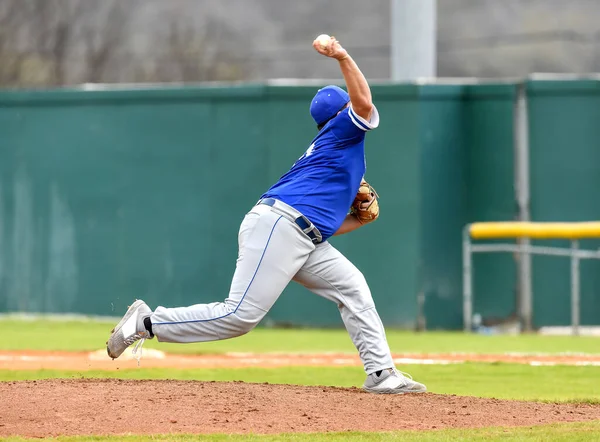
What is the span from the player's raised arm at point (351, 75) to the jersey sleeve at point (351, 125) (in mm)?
33

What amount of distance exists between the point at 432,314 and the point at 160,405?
7490 mm

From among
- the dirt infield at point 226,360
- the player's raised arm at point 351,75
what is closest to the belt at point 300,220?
the player's raised arm at point 351,75

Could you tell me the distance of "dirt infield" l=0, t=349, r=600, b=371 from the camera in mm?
11086

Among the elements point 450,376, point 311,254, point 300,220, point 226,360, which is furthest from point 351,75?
point 226,360

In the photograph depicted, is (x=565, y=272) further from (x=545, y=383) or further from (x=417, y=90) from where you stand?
(x=545, y=383)

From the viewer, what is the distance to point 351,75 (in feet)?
25.0

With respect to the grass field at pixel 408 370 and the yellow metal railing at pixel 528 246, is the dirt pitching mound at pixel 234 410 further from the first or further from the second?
the yellow metal railing at pixel 528 246

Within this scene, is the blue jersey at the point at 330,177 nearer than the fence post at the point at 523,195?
Yes

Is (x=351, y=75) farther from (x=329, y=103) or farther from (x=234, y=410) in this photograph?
(x=234, y=410)

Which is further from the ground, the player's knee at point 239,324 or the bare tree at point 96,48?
the bare tree at point 96,48

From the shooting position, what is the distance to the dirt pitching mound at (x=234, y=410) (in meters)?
7.12

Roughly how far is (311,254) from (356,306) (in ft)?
1.35

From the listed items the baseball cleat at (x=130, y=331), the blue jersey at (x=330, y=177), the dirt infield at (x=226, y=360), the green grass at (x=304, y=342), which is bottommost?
the green grass at (x=304, y=342)

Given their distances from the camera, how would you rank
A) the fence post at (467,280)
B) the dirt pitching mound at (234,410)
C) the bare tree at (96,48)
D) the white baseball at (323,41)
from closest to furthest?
1. the dirt pitching mound at (234,410)
2. the white baseball at (323,41)
3. the fence post at (467,280)
4. the bare tree at (96,48)
